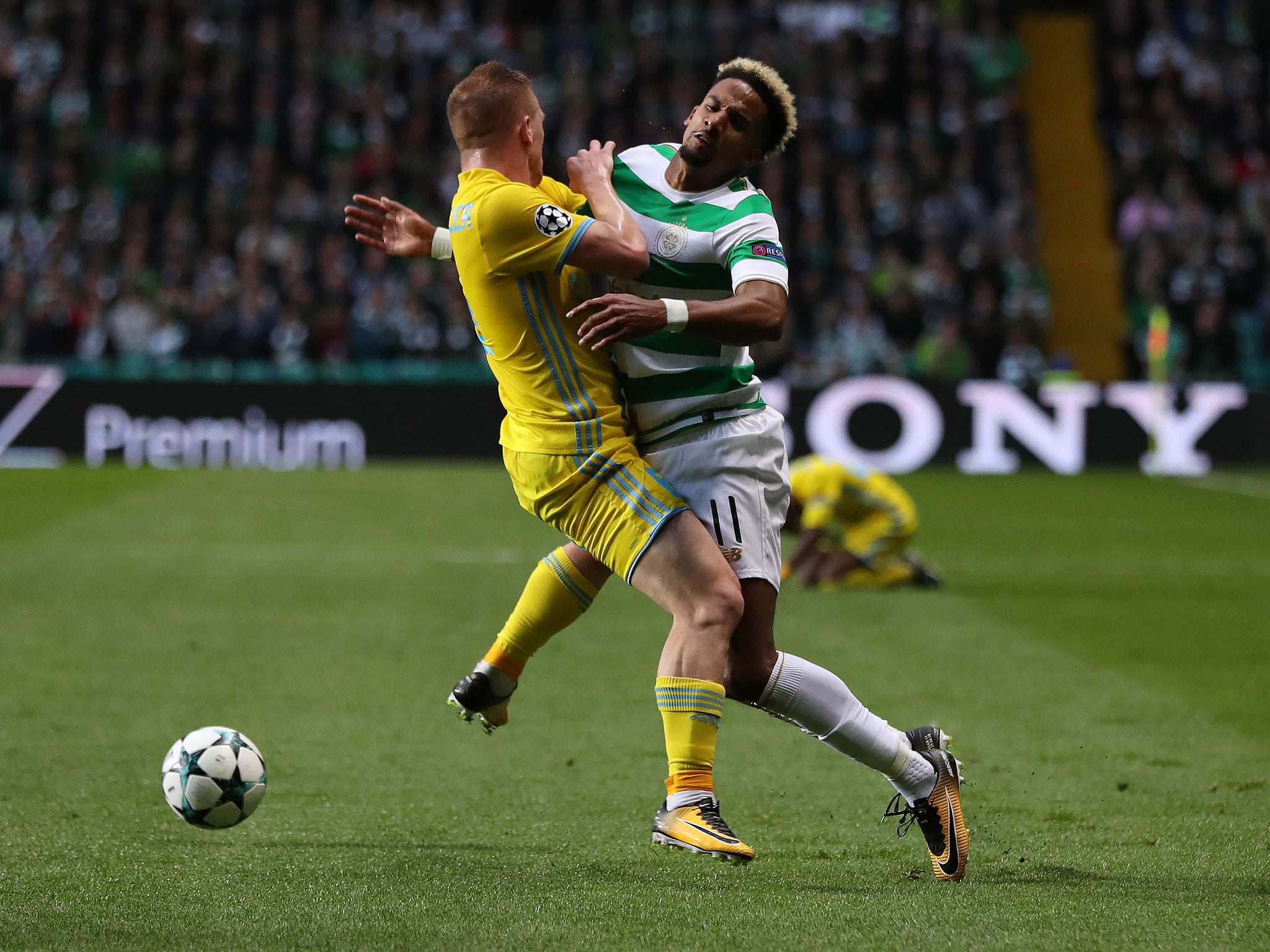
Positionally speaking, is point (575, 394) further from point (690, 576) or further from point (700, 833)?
point (700, 833)

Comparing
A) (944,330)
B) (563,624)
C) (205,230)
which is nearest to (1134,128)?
(944,330)

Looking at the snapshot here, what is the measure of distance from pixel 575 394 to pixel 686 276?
440 millimetres

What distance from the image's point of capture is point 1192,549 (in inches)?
489

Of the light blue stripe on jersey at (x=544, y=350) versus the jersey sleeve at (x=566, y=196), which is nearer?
the light blue stripe on jersey at (x=544, y=350)

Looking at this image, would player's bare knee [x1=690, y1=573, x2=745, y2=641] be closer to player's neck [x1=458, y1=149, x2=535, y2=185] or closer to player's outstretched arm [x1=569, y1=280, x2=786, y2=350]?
player's outstretched arm [x1=569, y1=280, x2=786, y2=350]

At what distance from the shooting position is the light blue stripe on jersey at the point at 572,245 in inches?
168

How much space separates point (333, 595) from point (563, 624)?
5113 mm

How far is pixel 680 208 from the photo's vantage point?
4551 mm

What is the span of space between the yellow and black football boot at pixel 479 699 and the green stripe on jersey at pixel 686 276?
4.03ft

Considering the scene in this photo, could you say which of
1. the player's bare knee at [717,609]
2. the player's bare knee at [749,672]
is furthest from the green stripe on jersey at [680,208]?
the player's bare knee at [749,672]

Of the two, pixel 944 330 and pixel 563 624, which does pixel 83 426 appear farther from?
pixel 563 624

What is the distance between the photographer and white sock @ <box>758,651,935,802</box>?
173 inches

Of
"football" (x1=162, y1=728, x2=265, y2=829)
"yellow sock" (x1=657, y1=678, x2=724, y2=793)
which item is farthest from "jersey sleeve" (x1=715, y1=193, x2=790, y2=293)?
"football" (x1=162, y1=728, x2=265, y2=829)

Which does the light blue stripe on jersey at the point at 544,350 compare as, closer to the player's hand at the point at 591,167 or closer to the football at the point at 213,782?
the player's hand at the point at 591,167
